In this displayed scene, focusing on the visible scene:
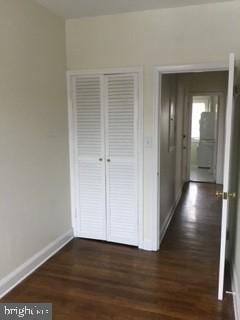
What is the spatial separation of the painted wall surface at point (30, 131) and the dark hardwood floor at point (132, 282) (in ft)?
1.10

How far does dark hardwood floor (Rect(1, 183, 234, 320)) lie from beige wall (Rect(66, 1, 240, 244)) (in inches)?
17.4

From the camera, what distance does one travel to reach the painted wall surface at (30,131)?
→ 2.37 m

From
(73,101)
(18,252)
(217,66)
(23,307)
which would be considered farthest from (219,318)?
(73,101)

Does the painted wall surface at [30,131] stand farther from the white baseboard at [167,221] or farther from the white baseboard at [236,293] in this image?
the white baseboard at [236,293]

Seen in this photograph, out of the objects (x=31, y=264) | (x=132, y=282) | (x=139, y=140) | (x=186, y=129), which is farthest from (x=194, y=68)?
(x=186, y=129)

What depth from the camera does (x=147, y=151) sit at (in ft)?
10.1

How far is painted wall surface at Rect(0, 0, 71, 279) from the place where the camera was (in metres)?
2.37

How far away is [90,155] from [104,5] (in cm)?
159

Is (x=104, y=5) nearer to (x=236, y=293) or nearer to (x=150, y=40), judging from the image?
(x=150, y=40)

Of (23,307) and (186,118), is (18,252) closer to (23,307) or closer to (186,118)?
(23,307)

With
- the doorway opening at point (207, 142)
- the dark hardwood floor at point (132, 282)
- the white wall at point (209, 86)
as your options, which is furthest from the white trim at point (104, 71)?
the doorway opening at point (207, 142)

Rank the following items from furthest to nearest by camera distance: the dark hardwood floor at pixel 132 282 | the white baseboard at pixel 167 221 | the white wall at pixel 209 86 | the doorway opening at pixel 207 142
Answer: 1. the doorway opening at pixel 207 142
2. the white wall at pixel 209 86
3. the white baseboard at pixel 167 221
4. the dark hardwood floor at pixel 132 282

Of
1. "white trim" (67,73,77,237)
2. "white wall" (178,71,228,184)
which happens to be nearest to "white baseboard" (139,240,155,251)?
"white trim" (67,73,77,237)

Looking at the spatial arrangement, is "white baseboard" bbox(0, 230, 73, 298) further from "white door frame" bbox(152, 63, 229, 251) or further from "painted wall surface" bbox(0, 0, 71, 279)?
"white door frame" bbox(152, 63, 229, 251)
